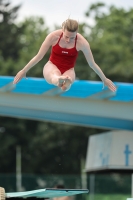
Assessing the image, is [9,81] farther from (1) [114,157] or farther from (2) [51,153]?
(2) [51,153]

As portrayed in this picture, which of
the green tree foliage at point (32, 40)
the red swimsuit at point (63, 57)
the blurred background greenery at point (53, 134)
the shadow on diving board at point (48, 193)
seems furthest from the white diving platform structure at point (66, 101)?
the green tree foliage at point (32, 40)

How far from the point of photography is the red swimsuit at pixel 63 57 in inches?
451

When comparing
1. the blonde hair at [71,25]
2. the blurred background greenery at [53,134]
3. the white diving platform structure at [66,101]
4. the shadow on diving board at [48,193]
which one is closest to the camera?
the blonde hair at [71,25]

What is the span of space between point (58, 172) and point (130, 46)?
38.9ft

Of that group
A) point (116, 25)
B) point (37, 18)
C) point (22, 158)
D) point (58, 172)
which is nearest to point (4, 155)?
point (22, 158)

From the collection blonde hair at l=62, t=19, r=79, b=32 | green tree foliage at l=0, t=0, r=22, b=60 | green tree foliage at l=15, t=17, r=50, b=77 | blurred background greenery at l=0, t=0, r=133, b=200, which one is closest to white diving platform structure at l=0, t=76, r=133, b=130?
blonde hair at l=62, t=19, r=79, b=32

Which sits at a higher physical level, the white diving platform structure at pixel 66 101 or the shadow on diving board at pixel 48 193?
the white diving platform structure at pixel 66 101

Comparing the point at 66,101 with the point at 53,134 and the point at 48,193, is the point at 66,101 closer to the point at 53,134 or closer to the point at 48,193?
the point at 48,193

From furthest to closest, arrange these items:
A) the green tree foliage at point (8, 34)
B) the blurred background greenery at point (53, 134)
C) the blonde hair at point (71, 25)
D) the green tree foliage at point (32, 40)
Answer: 1. the green tree foliage at point (8, 34)
2. the green tree foliage at point (32, 40)
3. the blurred background greenery at point (53, 134)
4. the blonde hair at point (71, 25)

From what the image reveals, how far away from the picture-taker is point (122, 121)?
20391 mm

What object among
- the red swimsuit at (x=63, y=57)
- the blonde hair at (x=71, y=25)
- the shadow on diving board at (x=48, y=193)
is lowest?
the shadow on diving board at (x=48, y=193)

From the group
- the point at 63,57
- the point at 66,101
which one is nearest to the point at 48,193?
the point at 63,57

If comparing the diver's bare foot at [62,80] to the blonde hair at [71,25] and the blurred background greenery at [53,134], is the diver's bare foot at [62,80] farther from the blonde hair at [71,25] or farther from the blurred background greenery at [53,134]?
the blurred background greenery at [53,134]

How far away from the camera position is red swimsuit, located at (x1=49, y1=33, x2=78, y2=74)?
11.4 m
